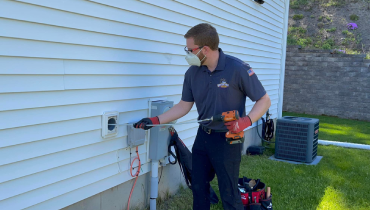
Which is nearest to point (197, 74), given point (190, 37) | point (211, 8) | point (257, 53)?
point (190, 37)

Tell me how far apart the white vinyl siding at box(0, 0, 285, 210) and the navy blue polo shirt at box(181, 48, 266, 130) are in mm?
771

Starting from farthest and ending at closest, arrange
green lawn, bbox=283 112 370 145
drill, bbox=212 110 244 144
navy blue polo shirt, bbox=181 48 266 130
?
green lawn, bbox=283 112 370 145, navy blue polo shirt, bbox=181 48 266 130, drill, bbox=212 110 244 144

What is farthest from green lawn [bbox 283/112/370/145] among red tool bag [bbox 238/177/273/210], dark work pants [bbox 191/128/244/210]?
dark work pants [bbox 191/128/244/210]

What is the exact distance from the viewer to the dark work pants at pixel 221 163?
8.80 feet

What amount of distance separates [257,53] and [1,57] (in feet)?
17.2

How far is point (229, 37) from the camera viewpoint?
524cm

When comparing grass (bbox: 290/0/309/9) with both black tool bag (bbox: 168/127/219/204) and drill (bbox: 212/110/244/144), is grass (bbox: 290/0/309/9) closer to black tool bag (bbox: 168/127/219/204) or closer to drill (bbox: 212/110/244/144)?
black tool bag (bbox: 168/127/219/204)

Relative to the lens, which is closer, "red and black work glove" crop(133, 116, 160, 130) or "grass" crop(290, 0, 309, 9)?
"red and black work glove" crop(133, 116, 160, 130)

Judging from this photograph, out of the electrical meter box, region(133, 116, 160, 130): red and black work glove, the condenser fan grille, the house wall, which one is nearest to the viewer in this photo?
region(133, 116, 160, 130): red and black work glove

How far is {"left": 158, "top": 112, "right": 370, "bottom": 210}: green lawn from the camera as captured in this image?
395 cm

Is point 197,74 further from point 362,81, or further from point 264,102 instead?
point 362,81

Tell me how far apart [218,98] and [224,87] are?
106 mm

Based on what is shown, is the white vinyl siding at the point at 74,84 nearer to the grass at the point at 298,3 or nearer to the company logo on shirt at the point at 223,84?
the company logo on shirt at the point at 223,84

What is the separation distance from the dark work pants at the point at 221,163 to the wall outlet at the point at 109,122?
2.51 ft
